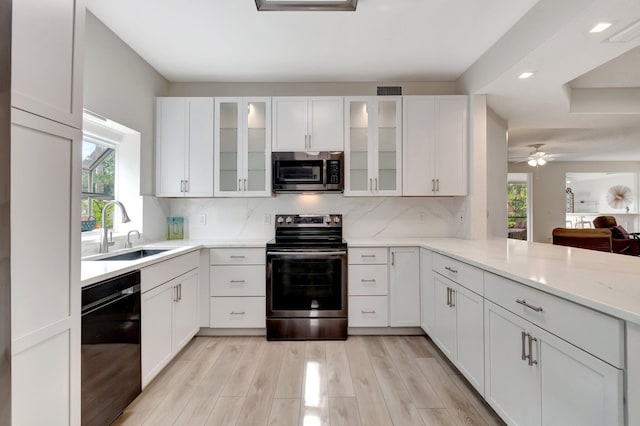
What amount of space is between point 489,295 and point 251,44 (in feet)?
8.22

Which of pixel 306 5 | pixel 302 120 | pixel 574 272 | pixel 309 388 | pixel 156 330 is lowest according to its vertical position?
pixel 309 388

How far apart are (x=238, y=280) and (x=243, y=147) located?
51.0 inches

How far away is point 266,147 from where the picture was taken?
2992 millimetres

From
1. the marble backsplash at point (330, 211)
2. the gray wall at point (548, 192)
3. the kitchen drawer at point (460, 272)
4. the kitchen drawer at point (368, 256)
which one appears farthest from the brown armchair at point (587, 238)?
the gray wall at point (548, 192)

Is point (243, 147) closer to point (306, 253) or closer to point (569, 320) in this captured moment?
point (306, 253)

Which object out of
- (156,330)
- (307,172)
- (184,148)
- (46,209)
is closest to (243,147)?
(184,148)

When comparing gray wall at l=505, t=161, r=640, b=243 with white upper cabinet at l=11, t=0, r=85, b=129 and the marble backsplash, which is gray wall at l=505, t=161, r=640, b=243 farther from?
white upper cabinet at l=11, t=0, r=85, b=129

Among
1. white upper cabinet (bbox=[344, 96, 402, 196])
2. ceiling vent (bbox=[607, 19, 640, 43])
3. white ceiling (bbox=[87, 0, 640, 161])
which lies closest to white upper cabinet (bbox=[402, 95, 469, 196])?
white upper cabinet (bbox=[344, 96, 402, 196])

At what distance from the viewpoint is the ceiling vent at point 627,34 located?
5.62 feet

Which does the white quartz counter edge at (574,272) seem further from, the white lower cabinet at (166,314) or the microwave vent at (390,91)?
the white lower cabinet at (166,314)

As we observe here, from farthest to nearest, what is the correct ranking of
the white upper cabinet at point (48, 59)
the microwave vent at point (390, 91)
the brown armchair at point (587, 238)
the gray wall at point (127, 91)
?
1. the brown armchair at point (587, 238)
2. the microwave vent at point (390, 91)
3. the gray wall at point (127, 91)
4. the white upper cabinet at point (48, 59)

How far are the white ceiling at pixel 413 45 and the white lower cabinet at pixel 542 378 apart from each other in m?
1.71

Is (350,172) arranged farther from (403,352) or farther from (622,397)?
(622,397)

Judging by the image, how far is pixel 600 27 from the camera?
173 centimetres
